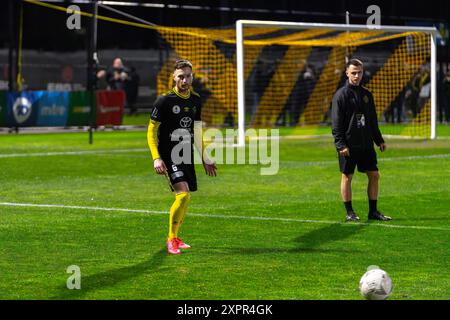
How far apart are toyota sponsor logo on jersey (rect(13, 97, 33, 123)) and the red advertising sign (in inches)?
89.3

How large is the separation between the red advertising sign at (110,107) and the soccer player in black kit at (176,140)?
23.6 metres

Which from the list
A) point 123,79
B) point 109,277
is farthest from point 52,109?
point 109,277

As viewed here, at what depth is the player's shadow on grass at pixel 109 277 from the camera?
9.13m

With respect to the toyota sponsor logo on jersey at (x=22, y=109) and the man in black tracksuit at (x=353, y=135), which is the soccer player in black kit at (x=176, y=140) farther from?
the toyota sponsor logo on jersey at (x=22, y=109)

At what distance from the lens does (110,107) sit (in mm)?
35750

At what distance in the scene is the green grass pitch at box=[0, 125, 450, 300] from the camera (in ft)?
31.2

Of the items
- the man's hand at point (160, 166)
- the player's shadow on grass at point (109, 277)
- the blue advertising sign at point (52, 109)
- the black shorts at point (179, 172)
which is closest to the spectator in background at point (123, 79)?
the blue advertising sign at point (52, 109)

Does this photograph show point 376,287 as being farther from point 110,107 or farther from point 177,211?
point 110,107

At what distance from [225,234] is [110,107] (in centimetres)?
2357

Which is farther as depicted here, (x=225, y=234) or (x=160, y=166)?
(x=225, y=234)

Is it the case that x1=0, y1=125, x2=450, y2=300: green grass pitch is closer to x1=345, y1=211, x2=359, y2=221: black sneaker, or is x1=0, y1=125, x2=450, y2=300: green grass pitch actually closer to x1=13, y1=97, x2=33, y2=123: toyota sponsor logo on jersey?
x1=345, y1=211, x2=359, y2=221: black sneaker

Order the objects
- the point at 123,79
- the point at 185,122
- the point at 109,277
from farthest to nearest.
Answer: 1. the point at 123,79
2. the point at 185,122
3. the point at 109,277

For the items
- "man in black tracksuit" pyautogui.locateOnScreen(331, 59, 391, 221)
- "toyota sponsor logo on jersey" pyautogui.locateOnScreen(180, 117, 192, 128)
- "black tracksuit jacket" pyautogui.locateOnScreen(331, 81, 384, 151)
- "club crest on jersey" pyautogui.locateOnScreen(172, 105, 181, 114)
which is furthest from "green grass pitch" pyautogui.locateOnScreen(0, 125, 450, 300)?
"club crest on jersey" pyautogui.locateOnScreen(172, 105, 181, 114)

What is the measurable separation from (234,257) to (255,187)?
6803mm
